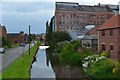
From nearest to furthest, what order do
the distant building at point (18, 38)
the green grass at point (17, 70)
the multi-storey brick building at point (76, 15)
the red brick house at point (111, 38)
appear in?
the green grass at point (17, 70) < the red brick house at point (111, 38) < the multi-storey brick building at point (76, 15) < the distant building at point (18, 38)

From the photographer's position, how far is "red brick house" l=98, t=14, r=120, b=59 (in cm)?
3869

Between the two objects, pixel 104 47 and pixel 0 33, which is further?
pixel 0 33

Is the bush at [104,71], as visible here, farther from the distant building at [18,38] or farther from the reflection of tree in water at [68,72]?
the distant building at [18,38]

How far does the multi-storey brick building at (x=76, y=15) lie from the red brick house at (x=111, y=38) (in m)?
59.4

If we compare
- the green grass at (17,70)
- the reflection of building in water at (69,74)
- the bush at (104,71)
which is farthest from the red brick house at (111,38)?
the green grass at (17,70)

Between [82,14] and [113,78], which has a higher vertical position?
[82,14]

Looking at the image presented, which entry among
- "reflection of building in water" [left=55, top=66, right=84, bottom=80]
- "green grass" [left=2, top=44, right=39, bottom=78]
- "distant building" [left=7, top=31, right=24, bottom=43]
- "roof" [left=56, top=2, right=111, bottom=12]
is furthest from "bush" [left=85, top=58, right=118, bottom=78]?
"distant building" [left=7, top=31, right=24, bottom=43]

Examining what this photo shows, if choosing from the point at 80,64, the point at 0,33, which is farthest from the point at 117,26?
the point at 0,33

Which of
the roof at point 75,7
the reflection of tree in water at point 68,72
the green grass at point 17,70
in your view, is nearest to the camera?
the green grass at point 17,70

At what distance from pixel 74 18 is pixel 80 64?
236ft

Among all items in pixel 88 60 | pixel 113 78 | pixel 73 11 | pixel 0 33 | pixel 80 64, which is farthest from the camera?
pixel 73 11

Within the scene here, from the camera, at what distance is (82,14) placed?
108 meters

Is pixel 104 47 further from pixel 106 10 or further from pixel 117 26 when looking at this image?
pixel 106 10

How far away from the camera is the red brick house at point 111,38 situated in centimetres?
3869
